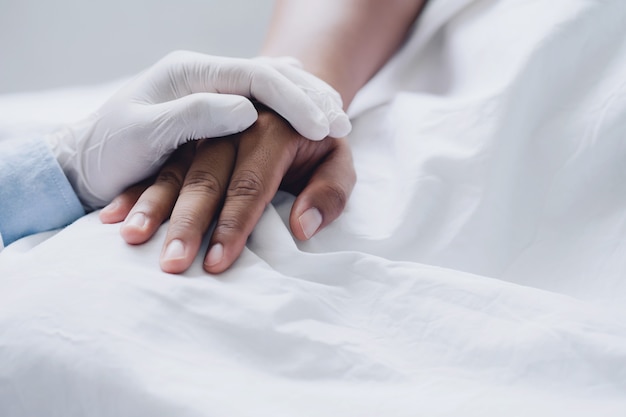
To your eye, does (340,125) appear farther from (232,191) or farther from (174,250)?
(174,250)

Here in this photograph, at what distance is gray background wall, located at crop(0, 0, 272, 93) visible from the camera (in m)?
1.29

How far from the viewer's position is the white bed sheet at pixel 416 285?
47cm

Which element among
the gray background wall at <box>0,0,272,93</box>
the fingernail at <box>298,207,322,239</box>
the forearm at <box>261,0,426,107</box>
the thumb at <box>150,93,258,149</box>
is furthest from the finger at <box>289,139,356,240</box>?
the gray background wall at <box>0,0,272,93</box>

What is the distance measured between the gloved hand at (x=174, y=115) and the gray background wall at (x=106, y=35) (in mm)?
557

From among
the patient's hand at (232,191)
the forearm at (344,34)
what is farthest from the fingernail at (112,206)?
the forearm at (344,34)

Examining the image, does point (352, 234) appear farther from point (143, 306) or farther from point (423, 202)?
point (143, 306)

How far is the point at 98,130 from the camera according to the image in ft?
2.46

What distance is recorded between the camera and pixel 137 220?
2.07ft

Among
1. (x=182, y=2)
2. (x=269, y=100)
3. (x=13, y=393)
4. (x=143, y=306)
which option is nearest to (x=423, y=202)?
(x=269, y=100)

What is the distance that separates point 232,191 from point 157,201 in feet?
0.25

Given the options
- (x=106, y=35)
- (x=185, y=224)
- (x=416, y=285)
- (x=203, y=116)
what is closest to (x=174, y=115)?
(x=203, y=116)

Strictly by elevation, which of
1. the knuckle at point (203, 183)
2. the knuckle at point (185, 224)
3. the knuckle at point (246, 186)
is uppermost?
the knuckle at point (246, 186)

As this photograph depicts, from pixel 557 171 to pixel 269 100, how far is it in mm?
325

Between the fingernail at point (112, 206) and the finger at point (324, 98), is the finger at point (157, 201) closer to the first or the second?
the fingernail at point (112, 206)
